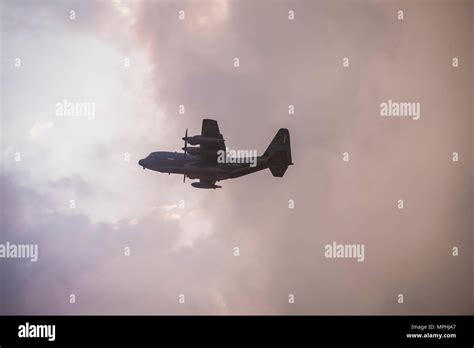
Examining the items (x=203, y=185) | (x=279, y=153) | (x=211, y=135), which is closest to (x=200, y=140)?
(x=211, y=135)

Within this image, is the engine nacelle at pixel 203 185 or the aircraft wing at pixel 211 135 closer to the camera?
the aircraft wing at pixel 211 135

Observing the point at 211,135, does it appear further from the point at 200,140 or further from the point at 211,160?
the point at 211,160

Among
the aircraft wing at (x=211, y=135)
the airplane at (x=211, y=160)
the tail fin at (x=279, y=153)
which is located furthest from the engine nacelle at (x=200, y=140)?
the tail fin at (x=279, y=153)

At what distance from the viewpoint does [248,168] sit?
56.7 meters

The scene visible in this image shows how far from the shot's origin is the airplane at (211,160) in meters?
53.6

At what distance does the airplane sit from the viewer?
5356cm

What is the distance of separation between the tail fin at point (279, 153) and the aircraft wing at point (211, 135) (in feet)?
18.0

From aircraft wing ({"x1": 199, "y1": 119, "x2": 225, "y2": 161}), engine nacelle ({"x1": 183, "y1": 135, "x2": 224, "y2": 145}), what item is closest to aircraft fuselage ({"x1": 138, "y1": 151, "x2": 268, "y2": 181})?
aircraft wing ({"x1": 199, "y1": 119, "x2": 225, "y2": 161})
